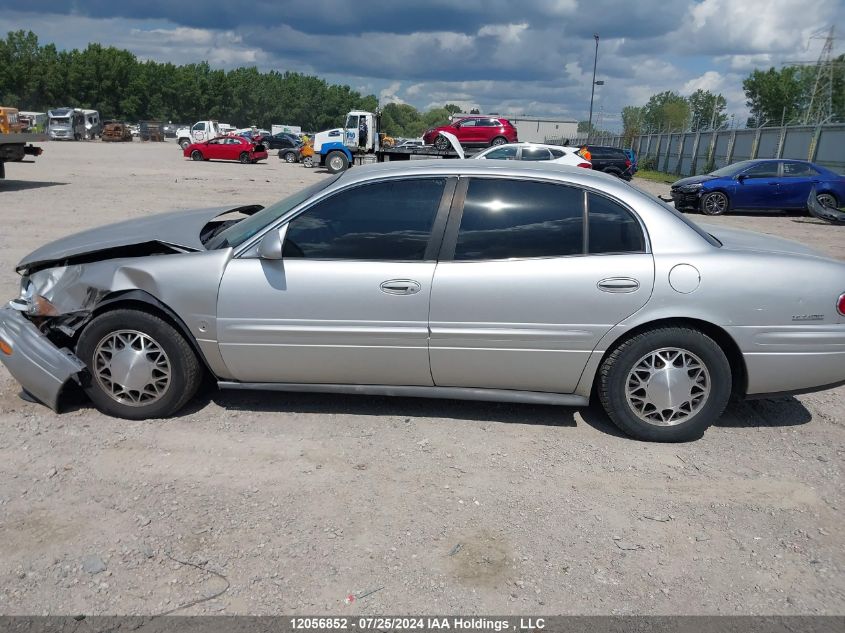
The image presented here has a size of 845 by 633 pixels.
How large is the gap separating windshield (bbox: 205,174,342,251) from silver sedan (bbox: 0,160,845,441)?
35 millimetres

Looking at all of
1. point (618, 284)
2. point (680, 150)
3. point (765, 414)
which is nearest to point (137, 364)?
point (618, 284)

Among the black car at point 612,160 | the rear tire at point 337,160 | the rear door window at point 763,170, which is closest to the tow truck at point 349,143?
the rear tire at point 337,160

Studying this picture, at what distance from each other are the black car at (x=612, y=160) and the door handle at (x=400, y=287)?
2774 cm

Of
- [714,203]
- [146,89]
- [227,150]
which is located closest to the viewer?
[714,203]

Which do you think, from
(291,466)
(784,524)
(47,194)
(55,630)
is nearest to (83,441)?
(291,466)

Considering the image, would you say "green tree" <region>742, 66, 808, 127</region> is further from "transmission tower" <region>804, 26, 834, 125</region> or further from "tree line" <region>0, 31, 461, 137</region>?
"tree line" <region>0, 31, 461, 137</region>

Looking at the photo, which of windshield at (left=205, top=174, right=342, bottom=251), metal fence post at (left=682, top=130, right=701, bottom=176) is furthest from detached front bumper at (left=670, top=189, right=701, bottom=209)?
metal fence post at (left=682, top=130, right=701, bottom=176)

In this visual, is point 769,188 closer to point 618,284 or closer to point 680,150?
point 618,284

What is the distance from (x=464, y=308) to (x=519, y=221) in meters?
0.61

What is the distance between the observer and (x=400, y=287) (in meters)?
3.91

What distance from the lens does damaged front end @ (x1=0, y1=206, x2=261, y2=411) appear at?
4.04 meters

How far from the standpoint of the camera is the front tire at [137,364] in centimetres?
407

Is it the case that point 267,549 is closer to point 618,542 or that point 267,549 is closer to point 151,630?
point 151,630

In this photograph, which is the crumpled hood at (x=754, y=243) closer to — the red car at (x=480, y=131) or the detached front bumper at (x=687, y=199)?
the detached front bumper at (x=687, y=199)
